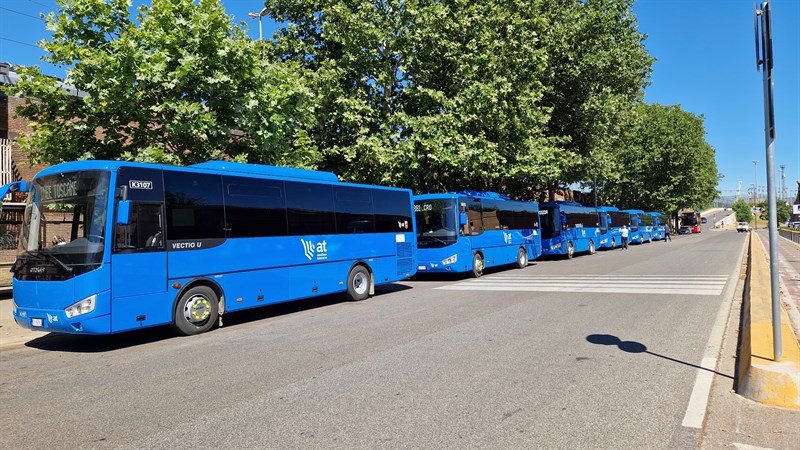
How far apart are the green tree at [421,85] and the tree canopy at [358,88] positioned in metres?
0.08

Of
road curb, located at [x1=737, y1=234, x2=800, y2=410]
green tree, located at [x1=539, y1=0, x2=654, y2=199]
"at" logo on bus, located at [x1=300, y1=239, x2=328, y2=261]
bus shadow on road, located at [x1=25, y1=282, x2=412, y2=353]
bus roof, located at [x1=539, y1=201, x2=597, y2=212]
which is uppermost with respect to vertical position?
green tree, located at [x1=539, y1=0, x2=654, y2=199]

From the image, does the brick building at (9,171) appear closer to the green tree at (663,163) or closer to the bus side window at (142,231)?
the bus side window at (142,231)

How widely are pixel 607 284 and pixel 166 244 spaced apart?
37.3 feet

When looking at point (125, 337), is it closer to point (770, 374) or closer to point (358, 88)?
point (770, 374)

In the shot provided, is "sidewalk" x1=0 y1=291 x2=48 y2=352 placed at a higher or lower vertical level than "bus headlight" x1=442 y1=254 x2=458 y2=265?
lower

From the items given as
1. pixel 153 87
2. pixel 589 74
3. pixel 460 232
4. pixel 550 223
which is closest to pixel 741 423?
pixel 153 87

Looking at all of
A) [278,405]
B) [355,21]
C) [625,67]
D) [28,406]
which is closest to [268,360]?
[278,405]

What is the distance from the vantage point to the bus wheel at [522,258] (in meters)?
23.2

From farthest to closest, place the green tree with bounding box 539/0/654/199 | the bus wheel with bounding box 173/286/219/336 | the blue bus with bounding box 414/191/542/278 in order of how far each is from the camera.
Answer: the green tree with bounding box 539/0/654/199 → the blue bus with bounding box 414/191/542/278 → the bus wheel with bounding box 173/286/219/336

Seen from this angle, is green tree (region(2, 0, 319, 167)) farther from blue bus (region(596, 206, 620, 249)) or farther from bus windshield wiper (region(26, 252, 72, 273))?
blue bus (region(596, 206, 620, 249))

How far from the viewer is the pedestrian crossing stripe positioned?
13156 millimetres

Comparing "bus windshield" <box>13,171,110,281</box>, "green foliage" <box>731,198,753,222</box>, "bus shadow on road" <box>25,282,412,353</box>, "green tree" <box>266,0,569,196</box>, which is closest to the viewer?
"bus windshield" <box>13,171,110,281</box>

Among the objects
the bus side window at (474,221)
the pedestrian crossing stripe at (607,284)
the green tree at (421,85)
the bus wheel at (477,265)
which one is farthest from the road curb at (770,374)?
the green tree at (421,85)

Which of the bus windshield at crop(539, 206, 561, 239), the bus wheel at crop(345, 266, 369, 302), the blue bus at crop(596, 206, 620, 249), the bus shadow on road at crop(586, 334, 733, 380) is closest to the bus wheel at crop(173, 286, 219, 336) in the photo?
the bus wheel at crop(345, 266, 369, 302)
